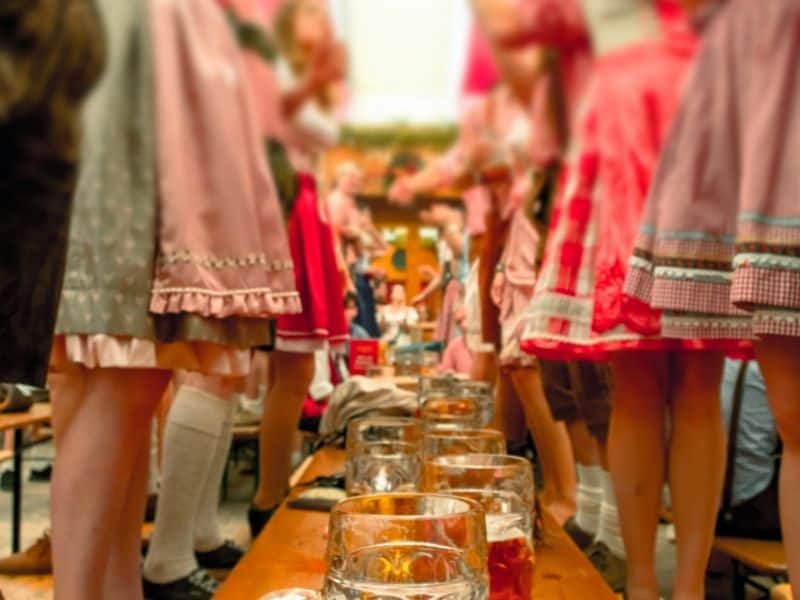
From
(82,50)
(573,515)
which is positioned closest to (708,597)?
(573,515)

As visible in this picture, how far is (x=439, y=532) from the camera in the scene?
497 mm

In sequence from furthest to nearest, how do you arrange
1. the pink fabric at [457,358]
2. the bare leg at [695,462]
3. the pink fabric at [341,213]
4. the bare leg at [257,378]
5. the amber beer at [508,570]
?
the bare leg at [257,378]
the pink fabric at [457,358]
the bare leg at [695,462]
the amber beer at [508,570]
the pink fabric at [341,213]

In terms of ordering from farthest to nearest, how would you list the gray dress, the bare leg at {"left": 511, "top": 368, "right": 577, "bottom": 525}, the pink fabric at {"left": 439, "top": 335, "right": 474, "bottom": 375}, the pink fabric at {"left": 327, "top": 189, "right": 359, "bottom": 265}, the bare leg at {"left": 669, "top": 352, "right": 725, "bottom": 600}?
the bare leg at {"left": 511, "top": 368, "right": 577, "bottom": 525}
the pink fabric at {"left": 439, "top": 335, "right": 474, "bottom": 375}
the bare leg at {"left": 669, "top": 352, "right": 725, "bottom": 600}
the pink fabric at {"left": 327, "top": 189, "right": 359, "bottom": 265}
the gray dress

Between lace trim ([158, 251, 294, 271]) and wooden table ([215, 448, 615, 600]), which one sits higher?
lace trim ([158, 251, 294, 271])

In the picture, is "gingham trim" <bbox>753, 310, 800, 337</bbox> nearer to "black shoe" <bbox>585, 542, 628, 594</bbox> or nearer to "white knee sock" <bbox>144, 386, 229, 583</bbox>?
"black shoe" <bbox>585, 542, 628, 594</bbox>

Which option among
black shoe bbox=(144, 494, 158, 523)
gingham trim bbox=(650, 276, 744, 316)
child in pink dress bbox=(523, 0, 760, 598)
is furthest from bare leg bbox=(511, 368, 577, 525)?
gingham trim bbox=(650, 276, 744, 316)

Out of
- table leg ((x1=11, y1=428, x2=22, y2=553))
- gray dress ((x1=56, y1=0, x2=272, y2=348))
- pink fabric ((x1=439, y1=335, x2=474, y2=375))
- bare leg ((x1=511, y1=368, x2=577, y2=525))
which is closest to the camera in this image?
gray dress ((x1=56, y1=0, x2=272, y2=348))

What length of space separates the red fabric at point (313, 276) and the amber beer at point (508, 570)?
0.22 metres

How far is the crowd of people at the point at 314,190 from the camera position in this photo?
0.37 metres

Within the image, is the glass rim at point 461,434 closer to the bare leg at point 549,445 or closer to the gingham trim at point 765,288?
the gingham trim at point 765,288

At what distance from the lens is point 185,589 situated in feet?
3.45

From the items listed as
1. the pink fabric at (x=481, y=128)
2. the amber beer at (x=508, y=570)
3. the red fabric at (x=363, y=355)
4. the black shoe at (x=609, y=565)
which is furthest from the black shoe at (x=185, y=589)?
the pink fabric at (x=481, y=128)

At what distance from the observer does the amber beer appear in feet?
1.94

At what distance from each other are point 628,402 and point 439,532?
421 millimetres
